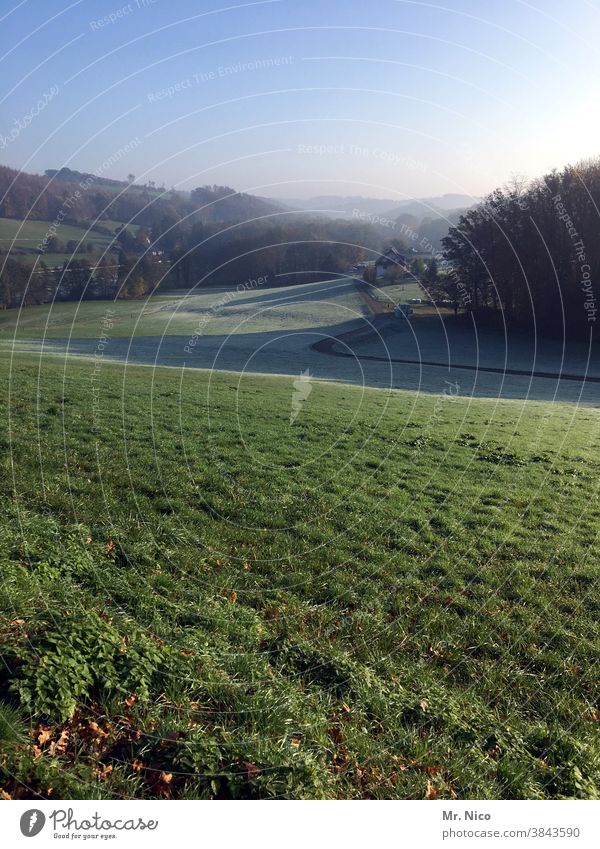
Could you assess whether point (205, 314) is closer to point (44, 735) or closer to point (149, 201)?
point (149, 201)

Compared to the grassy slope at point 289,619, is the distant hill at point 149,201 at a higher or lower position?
higher

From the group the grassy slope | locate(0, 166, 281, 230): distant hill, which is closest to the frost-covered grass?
locate(0, 166, 281, 230): distant hill

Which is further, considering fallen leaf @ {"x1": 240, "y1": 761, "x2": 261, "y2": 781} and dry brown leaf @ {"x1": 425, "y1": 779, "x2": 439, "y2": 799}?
dry brown leaf @ {"x1": 425, "y1": 779, "x2": 439, "y2": 799}

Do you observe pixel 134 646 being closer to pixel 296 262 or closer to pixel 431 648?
pixel 431 648

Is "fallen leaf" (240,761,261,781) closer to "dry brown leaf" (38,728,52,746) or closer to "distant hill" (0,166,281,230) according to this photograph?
"dry brown leaf" (38,728,52,746)

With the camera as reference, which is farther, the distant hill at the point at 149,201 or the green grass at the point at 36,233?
the green grass at the point at 36,233

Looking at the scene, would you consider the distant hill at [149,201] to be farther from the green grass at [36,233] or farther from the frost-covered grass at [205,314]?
the green grass at [36,233]

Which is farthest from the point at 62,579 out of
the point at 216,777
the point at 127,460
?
the point at 127,460

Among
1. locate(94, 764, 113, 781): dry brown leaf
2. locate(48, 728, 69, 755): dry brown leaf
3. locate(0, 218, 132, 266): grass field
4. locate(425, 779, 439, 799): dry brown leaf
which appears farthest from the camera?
locate(0, 218, 132, 266): grass field

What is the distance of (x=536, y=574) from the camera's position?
10.2m

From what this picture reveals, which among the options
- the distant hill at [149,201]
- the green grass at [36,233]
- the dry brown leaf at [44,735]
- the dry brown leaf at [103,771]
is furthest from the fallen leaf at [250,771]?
the green grass at [36,233]

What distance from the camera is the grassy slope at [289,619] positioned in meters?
5.62

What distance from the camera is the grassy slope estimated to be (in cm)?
562

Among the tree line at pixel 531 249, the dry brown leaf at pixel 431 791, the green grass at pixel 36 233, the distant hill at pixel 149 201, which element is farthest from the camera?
Answer: the green grass at pixel 36 233
